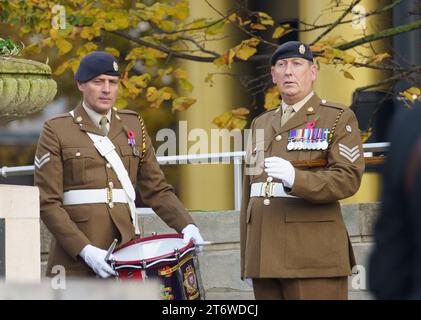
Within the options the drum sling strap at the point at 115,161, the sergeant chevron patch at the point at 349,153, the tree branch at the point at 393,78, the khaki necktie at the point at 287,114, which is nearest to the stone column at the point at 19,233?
the drum sling strap at the point at 115,161

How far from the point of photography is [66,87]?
1340 centimetres

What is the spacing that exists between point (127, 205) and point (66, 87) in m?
5.41

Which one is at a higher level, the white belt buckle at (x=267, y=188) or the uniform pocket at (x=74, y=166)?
the uniform pocket at (x=74, y=166)

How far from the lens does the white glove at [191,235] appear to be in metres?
7.84

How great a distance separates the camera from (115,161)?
8.10 metres

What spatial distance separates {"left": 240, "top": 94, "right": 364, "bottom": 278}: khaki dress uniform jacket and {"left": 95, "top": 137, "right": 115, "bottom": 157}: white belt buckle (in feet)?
2.66

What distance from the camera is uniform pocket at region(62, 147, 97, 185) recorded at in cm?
803

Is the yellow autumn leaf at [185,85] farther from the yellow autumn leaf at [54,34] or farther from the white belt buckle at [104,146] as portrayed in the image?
the white belt buckle at [104,146]

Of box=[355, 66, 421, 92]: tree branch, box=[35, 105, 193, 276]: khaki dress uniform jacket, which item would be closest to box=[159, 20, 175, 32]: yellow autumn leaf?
box=[355, 66, 421, 92]: tree branch

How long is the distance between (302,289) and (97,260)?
42.7 inches

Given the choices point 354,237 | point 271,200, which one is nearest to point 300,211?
point 271,200

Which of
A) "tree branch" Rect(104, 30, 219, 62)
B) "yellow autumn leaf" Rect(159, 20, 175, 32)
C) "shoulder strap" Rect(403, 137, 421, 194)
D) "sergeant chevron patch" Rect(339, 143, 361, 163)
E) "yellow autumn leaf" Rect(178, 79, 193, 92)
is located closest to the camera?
"shoulder strap" Rect(403, 137, 421, 194)

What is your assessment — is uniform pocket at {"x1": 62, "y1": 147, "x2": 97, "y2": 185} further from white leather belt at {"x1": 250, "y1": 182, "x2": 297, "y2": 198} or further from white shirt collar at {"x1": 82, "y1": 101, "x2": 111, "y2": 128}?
white leather belt at {"x1": 250, "y1": 182, "x2": 297, "y2": 198}
